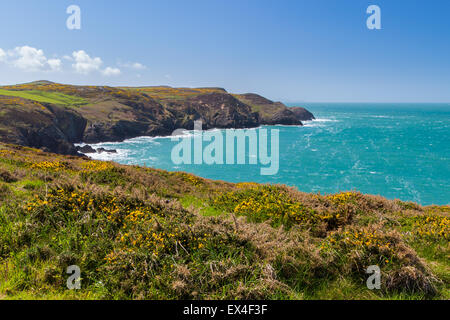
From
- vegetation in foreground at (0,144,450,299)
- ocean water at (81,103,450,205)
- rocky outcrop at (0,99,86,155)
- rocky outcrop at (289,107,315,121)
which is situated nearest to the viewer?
vegetation in foreground at (0,144,450,299)

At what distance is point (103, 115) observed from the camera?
87062 millimetres

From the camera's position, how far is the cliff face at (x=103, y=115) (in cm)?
5634

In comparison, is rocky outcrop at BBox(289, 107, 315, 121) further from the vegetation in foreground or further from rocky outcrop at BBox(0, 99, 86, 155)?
the vegetation in foreground

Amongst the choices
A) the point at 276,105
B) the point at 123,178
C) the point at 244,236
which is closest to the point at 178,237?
the point at 244,236

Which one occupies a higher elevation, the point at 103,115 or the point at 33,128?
the point at 103,115

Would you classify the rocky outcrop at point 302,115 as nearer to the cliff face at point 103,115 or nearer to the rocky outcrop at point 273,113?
the cliff face at point 103,115

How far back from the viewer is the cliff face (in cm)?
5634

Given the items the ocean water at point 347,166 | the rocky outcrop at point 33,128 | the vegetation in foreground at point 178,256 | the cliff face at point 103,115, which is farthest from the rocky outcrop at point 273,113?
the vegetation in foreground at point 178,256

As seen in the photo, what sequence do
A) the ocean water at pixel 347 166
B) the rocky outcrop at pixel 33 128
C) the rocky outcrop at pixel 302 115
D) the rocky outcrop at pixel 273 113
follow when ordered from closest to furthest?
the ocean water at pixel 347 166 → the rocky outcrop at pixel 33 128 → the rocky outcrop at pixel 273 113 → the rocky outcrop at pixel 302 115

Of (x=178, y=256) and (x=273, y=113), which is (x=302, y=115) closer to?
(x=273, y=113)

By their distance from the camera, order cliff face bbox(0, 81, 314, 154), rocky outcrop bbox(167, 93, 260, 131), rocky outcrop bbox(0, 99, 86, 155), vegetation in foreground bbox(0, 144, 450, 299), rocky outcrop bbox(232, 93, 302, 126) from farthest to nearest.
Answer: rocky outcrop bbox(232, 93, 302, 126) → rocky outcrop bbox(167, 93, 260, 131) → cliff face bbox(0, 81, 314, 154) → rocky outcrop bbox(0, 99, 86, 155) → vegetation in foreground bbox(0, 144, 450, 299)

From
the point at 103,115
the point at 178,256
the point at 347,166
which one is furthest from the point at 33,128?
the point at 347,166

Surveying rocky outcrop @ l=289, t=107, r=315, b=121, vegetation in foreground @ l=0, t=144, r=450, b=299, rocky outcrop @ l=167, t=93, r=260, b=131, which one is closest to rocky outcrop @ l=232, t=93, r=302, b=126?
rocky outcrop @ l=167, t=93, r=260, b=131

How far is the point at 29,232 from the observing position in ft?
18.5
